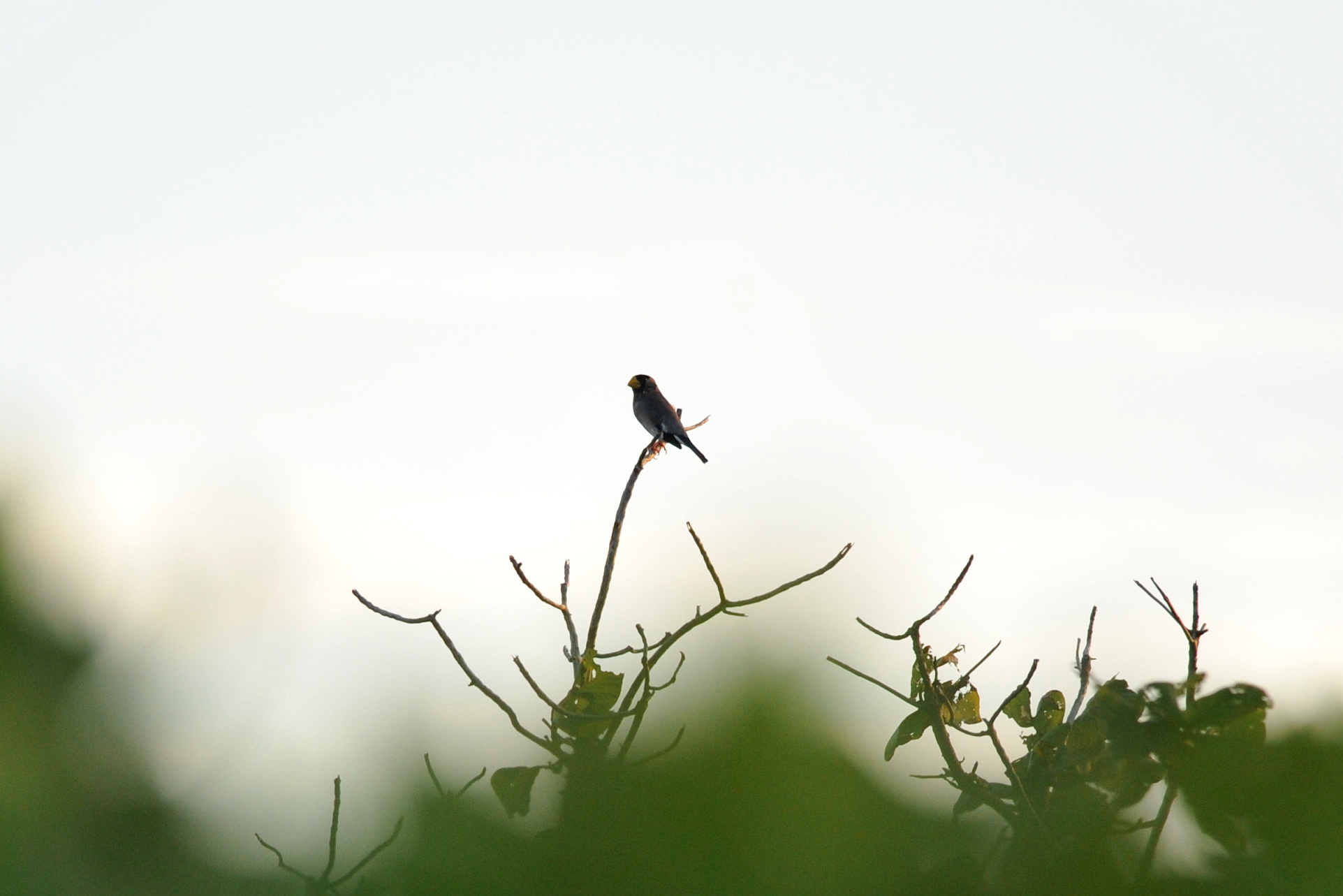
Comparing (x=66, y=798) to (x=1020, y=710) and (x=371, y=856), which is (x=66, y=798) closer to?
(x=371, y=856)

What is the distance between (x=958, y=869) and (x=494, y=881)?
47 centimetres

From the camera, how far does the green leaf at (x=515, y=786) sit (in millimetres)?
1210

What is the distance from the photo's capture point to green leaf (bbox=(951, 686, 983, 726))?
3357 mm

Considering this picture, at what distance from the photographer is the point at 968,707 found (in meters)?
3.42

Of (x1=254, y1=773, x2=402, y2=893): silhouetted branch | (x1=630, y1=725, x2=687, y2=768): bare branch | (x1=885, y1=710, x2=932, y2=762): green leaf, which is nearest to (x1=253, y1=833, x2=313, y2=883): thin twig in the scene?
(x1=254, y1=773, x2=402, y2=893): silhouetted branch

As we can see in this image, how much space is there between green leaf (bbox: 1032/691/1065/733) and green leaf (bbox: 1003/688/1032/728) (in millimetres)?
30

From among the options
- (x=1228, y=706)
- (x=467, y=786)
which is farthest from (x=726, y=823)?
(x=1228, y=706)

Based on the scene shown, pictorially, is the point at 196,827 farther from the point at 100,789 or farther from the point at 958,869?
the point at 958,869

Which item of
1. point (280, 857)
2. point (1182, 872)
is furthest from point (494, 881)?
point (1182, 872)

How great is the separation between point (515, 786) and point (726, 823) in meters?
0.32

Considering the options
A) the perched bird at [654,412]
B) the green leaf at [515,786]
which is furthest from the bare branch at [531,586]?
the perched bird at [654,412]

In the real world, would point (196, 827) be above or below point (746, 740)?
below

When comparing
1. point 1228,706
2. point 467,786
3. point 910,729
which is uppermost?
point 1228,706

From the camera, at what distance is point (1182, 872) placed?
1254 millimetres
